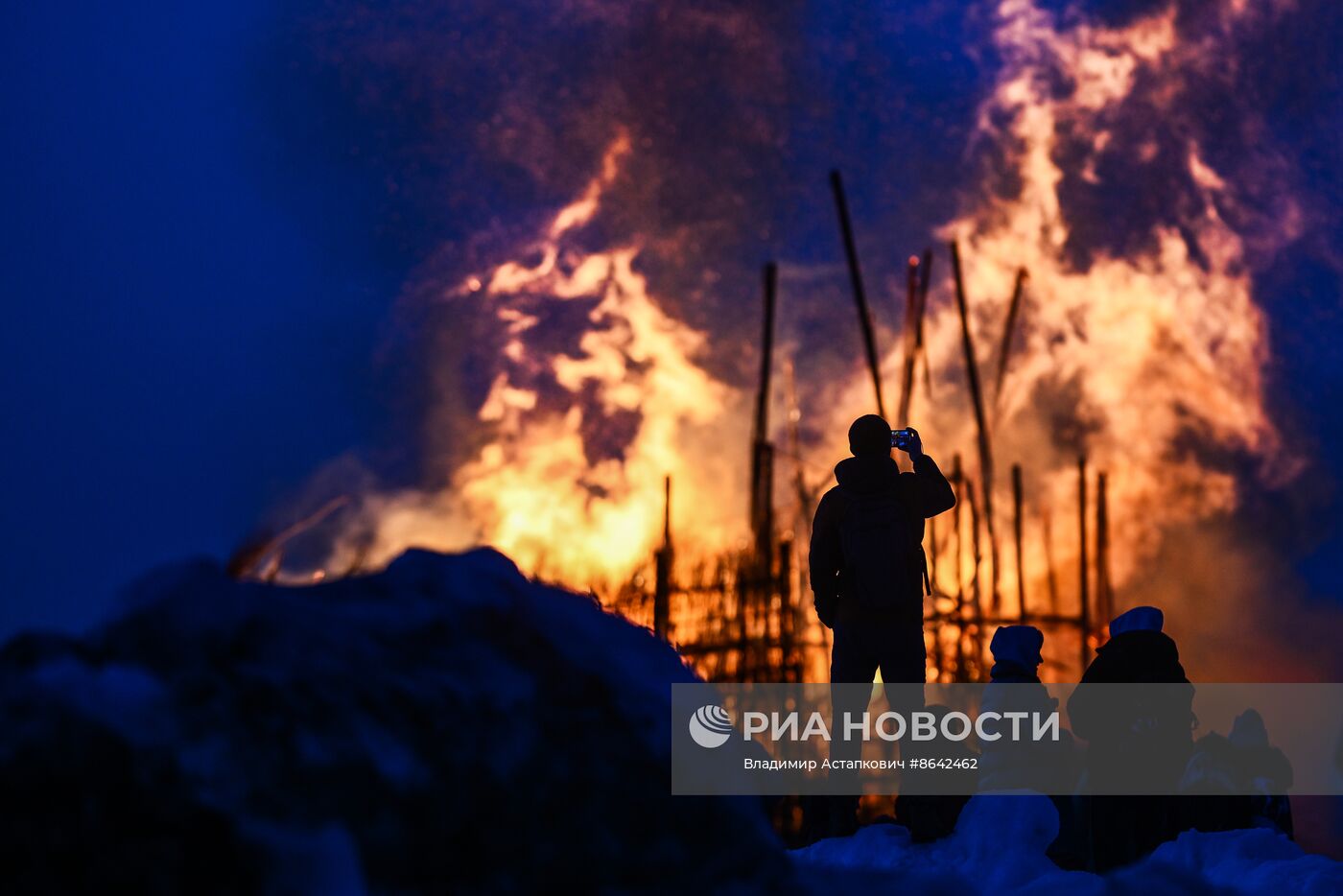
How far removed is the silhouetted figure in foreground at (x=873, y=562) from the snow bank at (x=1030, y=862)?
2.05 ft

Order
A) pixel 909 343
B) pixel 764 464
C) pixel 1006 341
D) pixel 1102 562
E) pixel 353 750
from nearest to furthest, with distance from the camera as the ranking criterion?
pixel 353 750 < pixel 764 464 < pixel 909 343 < pixel 1102 562 < pixel 1006 341

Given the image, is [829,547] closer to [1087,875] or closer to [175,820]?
[1087,875]

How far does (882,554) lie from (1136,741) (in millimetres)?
1038

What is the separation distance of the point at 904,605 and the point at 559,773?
294 centimetres

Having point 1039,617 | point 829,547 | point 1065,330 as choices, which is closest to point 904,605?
point 829,547

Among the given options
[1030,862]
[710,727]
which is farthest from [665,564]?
[710,727]

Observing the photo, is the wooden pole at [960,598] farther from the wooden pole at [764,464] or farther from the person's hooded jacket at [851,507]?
the person's hooded jacket at [851,507]

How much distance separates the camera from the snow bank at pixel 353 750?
1.13m

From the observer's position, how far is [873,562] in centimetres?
421

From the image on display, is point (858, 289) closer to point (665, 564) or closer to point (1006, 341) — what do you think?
point (1006, 341)

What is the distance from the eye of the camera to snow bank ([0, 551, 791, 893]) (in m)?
1.13

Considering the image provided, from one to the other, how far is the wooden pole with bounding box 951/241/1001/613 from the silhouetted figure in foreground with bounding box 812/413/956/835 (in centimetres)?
1508

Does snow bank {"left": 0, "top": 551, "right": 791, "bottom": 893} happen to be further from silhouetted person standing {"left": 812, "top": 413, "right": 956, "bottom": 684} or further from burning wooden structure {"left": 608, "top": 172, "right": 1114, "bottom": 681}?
burning wooden structure {"left": 608, "top": 172, "right": 1114, "bottom": 681}

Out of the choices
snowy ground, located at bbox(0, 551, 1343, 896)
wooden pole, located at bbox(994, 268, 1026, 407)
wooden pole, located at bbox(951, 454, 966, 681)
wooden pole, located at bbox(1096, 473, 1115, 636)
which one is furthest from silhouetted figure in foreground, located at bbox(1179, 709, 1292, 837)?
wooden pole, located at bbox(994, 268, 1026, 407)
